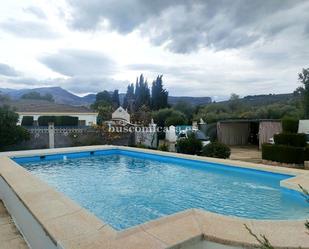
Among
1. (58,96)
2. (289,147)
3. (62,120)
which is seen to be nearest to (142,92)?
(62,120)

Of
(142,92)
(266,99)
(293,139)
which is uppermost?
(142,92)

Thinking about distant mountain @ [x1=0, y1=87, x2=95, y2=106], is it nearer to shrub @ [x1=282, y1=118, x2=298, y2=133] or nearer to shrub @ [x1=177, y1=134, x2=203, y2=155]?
shrub @ [x1=177, y1=134, x2=203, y2=155]

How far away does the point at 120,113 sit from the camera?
30.0 m

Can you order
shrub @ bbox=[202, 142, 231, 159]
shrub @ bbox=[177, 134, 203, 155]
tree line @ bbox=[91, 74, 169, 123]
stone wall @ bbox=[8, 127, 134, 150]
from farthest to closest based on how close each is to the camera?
tree line @ bbox=[91, 74, 169, 123] < stone wall @ bbox=[8, 127, 134, 150] < shrub @ bbox=[177, 134, 203, 155] < shrub @ bbox=[202, 142, 231, 159]

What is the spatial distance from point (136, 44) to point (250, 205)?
11176 mm

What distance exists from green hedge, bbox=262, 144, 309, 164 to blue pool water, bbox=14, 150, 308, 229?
2.80 meters

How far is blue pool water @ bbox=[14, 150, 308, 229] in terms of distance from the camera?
6.58 meters

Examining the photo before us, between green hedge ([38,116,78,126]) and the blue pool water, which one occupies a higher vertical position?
green hedge ([38,116,78,126])

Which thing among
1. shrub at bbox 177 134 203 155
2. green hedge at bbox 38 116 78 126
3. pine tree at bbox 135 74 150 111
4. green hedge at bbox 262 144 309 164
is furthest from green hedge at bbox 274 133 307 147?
pine tree at bbox 135 74 150 111

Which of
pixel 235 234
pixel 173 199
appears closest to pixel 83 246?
pixel 235 234

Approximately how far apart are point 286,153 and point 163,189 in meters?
6.31

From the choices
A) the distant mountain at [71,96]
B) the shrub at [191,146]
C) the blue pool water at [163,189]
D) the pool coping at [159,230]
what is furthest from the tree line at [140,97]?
the pool coping at [159,230]

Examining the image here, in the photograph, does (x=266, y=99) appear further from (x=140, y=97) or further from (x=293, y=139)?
(x=293, y=139)

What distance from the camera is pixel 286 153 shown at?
39.0ft
